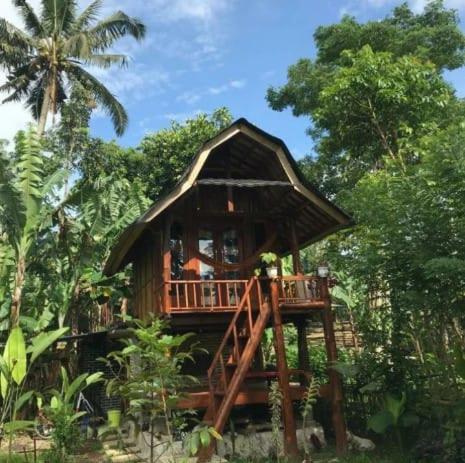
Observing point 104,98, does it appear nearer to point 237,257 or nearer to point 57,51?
point 57,51

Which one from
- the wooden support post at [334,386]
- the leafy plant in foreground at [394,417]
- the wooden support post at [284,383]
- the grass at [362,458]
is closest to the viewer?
the grass at [362,458]

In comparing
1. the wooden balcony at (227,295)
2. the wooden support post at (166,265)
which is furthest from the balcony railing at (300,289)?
the wooden support post at (166,265)

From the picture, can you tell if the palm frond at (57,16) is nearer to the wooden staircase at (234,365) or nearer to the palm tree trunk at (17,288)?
the palm tree trunk at (17,288)

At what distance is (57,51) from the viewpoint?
929 inches

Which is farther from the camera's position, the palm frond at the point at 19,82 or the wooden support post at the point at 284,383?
the palm frond at the point at 19,82

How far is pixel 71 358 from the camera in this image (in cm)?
1611

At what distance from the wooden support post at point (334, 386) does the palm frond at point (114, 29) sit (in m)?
19.2

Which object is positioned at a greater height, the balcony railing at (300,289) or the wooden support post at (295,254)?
the wooden support post at (295,254)

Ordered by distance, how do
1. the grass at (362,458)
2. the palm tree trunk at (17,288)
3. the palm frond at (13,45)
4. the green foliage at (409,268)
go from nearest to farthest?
the green foliage at (409,268), the grass at (362,458), the palm tree trunk at (17,288), the palm frond at (13,45)

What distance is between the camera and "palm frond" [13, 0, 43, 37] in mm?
23688

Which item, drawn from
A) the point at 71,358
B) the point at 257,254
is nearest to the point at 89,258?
the point at 71,358

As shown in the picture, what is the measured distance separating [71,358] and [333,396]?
9.24m

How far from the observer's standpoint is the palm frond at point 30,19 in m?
23.7

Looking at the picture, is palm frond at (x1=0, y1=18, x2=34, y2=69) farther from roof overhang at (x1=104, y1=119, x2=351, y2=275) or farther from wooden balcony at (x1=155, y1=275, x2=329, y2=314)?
wooden balcony at (x1=155, y1=275, x2=329, y2=314)
